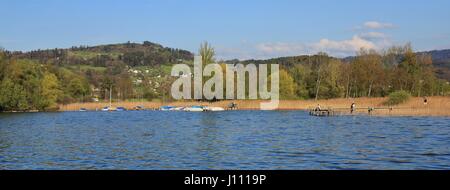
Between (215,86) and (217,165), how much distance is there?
304 feet

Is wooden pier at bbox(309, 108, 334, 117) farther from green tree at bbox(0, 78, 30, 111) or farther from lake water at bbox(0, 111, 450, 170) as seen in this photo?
green tree at bbox(0, 78, 30, 111)

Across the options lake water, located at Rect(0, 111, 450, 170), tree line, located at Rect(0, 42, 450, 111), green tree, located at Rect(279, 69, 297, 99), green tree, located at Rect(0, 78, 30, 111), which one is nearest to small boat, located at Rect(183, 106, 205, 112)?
tree line, located at Rect(0, 42, 450, 111)

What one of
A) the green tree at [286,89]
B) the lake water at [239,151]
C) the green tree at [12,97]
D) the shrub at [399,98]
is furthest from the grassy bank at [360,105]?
the lake water at [239,151]

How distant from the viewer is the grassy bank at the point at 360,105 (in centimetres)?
7350

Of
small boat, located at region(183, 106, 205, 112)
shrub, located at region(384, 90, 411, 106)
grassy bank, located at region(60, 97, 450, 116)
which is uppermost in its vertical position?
shrub, located at region(384, 90, 411, 106)

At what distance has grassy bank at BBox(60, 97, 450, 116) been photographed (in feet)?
241

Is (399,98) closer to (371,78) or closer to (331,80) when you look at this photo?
(371,78)

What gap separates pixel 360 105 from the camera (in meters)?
91.6

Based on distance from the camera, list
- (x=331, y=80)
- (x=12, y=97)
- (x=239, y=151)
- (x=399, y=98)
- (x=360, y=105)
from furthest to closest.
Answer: (x=331, y=80) → (x=12, y=97) → (x=360, y=105) → (x=399, y=98) → (x=239, y=151)

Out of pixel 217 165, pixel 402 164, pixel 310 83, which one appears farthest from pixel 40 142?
pixel 310 83

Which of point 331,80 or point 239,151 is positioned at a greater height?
point 331,80

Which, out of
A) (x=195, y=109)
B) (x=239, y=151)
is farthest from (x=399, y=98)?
(x=239, y=151)

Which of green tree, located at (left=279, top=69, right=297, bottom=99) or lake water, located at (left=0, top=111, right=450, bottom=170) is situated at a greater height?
green tree, located at (left=279, top=69, right=297, bottom=99)
